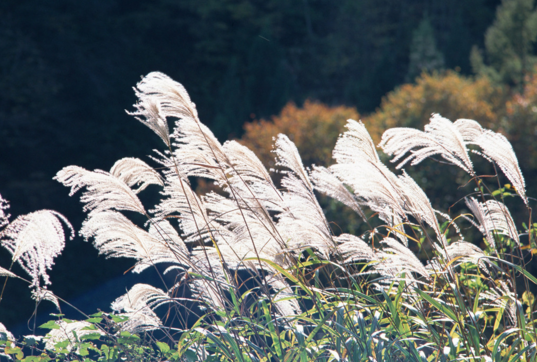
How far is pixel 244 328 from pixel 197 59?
61.2ft

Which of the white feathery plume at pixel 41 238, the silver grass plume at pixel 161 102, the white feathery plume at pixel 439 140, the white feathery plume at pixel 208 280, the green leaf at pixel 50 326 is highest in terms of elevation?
the silver grass plume at pixel 161 102

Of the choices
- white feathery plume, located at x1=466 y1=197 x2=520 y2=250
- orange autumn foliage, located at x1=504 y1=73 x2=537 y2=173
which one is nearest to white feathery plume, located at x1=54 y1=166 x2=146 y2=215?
white feathery plume, located at x1=466 y1=197 x2=520 y2=250

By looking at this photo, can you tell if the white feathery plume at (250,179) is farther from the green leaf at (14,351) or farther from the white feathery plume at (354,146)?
the green leaf at (14,351)

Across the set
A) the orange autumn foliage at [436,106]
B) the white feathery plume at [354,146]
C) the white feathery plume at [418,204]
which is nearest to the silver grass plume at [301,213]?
the white feathery plume at [354,146]

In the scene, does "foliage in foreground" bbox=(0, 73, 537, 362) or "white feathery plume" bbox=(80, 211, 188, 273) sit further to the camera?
"white feathery plume" bbox=(80, 211, 188, 273)

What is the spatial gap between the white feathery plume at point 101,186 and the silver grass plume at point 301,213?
0.63 m

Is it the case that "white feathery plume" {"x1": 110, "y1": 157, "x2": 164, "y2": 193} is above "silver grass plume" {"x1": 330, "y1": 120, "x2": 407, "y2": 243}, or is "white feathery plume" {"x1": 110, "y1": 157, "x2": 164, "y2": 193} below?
above

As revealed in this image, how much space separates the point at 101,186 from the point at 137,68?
16.4 m

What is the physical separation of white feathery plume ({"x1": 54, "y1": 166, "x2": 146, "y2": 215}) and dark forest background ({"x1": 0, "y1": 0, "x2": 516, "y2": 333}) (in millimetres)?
9757

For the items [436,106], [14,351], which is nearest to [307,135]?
[436,106]

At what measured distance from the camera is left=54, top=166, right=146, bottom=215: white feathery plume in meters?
2.00

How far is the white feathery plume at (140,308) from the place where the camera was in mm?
2037

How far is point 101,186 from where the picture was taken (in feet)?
6.61

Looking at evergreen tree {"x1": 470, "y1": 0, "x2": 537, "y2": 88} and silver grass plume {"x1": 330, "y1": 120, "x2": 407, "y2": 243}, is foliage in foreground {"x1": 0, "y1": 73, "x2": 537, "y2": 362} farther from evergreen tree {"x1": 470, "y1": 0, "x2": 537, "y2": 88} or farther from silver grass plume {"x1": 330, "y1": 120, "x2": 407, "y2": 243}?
evergreen tree {"x1": 470, "y1": 0, "x2": 537, "y2": 88}
